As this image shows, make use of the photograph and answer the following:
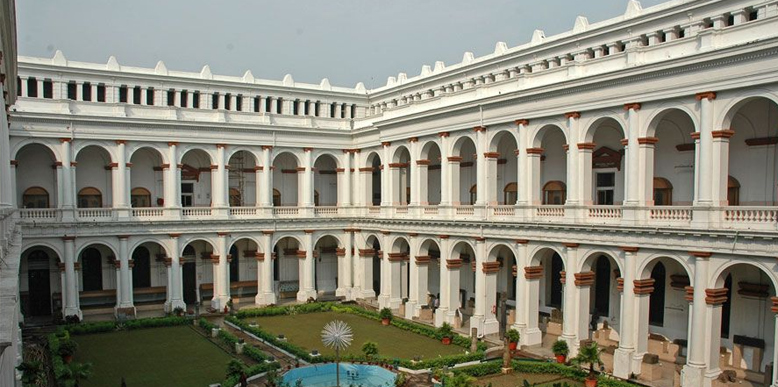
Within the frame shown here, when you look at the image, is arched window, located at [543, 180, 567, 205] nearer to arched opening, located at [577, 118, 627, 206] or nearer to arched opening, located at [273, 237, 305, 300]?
arched opening, located at [577, 118, 627, 206]

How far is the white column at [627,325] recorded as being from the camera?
24391mm

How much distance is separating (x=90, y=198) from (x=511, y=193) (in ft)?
80.7

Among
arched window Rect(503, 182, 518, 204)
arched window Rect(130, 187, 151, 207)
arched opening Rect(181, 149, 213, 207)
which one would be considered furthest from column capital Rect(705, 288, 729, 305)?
arched window Rect(130, 187, 151, 207)

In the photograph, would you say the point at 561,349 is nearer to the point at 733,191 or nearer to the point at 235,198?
the point at 733,191

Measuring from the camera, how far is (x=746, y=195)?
78.4ft

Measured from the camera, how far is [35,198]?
120 ft

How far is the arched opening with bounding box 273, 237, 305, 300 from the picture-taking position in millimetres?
44062

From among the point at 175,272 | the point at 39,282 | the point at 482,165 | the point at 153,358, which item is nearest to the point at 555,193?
the point at 482,165

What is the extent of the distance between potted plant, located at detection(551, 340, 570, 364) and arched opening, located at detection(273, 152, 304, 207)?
2301cm

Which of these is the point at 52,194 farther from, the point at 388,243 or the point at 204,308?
the point at 388,243

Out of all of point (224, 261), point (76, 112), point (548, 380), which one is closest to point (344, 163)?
point (224, 261)

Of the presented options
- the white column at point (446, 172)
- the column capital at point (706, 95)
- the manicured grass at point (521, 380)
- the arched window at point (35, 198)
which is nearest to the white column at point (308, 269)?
the white column at point (446, 172)

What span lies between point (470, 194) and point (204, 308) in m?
17.7

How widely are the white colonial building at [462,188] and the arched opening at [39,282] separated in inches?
4.6
